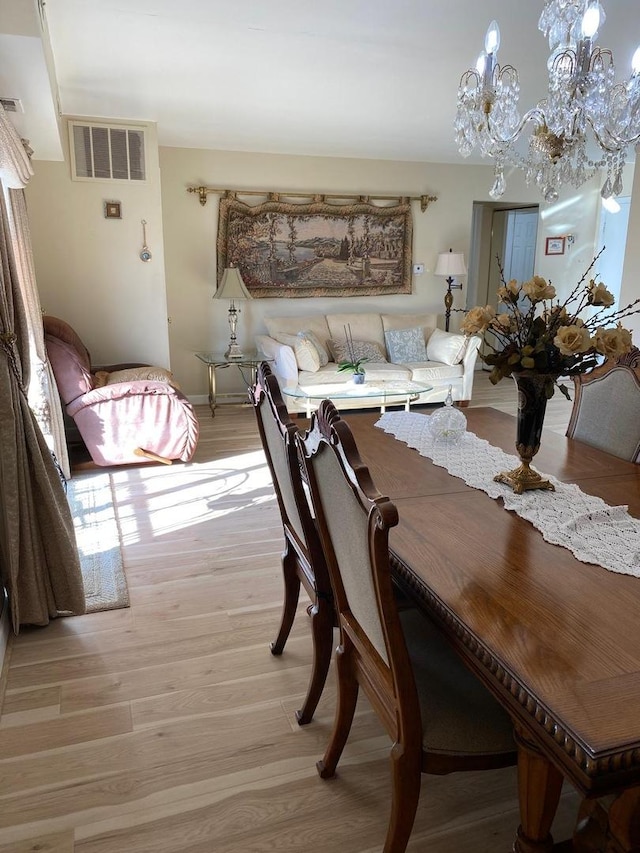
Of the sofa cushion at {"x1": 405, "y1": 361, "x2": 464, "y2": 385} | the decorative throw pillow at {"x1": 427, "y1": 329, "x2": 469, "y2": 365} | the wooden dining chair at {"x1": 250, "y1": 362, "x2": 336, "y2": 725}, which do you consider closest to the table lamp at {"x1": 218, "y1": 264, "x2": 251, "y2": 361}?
the sofa cushion at {"x1": 405, "y1": 361, "x2": 464, "y2": 385}

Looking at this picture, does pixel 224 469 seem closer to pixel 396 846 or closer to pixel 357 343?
pixel 357 343

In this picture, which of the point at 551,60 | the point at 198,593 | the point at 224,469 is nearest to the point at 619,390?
the point at 551,60

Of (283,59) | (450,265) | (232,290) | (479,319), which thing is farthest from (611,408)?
(450,265)

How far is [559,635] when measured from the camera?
1.17 meters

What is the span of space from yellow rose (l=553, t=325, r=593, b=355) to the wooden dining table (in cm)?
47

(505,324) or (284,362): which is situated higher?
(505,324)

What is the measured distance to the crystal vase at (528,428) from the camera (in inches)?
71.3

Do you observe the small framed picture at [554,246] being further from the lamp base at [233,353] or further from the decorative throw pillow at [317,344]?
the lamp base at [233,353]

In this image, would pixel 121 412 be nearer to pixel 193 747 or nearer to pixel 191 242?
pixel 191 242

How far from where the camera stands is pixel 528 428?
1.87m

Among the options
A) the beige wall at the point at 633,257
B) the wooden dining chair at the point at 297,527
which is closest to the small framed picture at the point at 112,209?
Result: the wooden dining chair at the point at 297,527

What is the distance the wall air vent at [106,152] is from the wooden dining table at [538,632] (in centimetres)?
416

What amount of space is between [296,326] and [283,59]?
113 inches

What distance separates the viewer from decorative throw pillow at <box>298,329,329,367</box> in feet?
18.8
